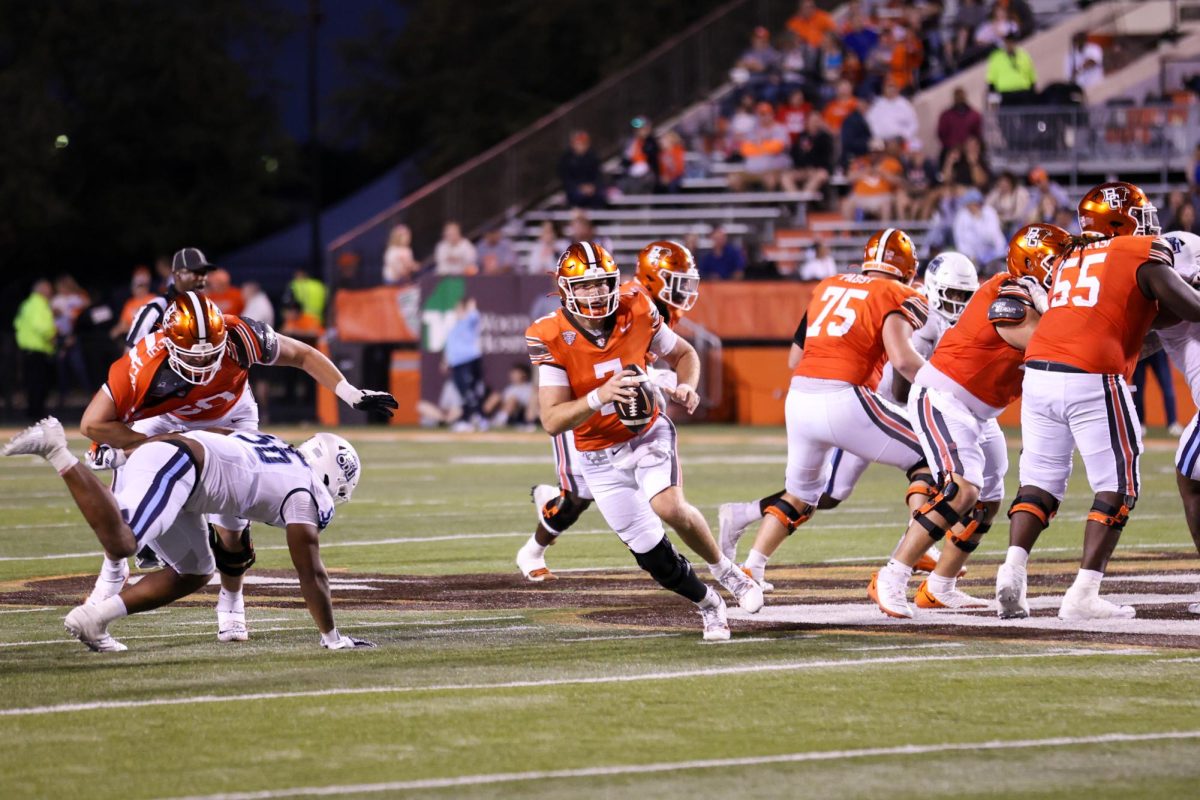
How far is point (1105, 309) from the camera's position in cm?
882

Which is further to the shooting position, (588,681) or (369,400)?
(369,400)

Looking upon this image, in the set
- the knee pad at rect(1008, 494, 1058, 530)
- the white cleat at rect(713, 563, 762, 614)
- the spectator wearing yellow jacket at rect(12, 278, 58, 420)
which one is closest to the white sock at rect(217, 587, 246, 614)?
the white cleat at rect(713, 563, 762, 614)

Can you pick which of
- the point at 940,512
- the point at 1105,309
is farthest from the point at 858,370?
the point at 1105,309

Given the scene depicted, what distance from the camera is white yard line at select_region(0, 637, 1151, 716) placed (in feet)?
23.0

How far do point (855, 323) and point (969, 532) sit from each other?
3.90 ft

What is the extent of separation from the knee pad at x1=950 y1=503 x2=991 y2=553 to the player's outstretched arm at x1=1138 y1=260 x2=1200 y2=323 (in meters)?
1.41

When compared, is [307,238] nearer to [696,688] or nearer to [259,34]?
[259,34]

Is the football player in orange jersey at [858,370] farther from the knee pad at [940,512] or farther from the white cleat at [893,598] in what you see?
the white cleat at [893,598]

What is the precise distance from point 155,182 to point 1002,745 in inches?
1529

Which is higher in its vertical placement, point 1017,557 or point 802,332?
point 802,332

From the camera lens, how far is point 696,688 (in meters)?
7.20

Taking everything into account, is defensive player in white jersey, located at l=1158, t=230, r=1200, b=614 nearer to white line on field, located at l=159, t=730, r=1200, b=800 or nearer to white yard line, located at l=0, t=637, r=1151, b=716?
white yard line, located at l=0, t=637, r=1151, b=716

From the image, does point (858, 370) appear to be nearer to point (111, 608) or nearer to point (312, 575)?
point (312, 575)

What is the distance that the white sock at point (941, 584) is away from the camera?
30.7ft
